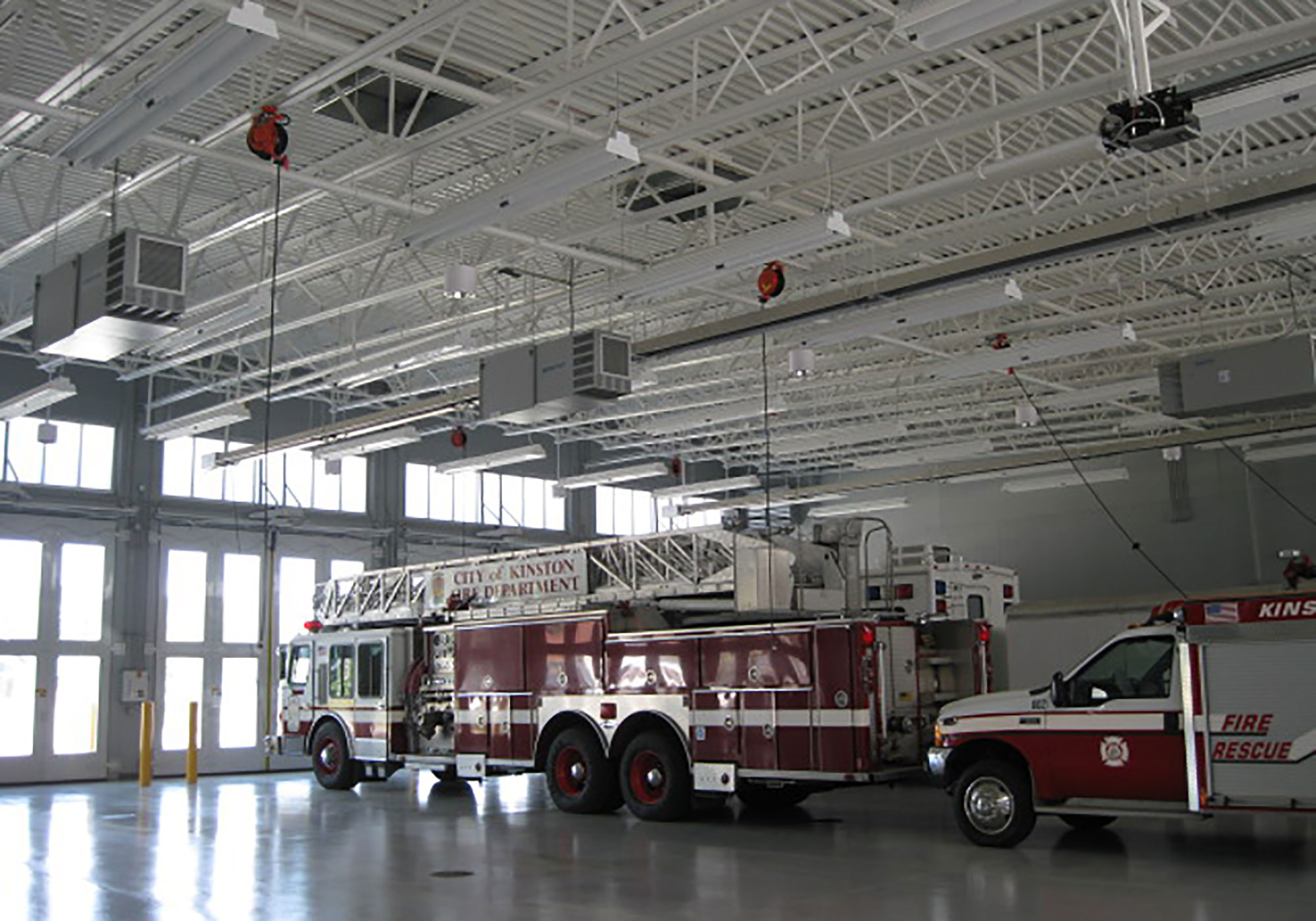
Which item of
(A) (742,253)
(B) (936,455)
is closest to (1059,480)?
(B) (936,455)

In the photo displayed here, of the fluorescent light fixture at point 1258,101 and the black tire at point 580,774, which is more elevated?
the fluorescent light fixture at point 1258,101

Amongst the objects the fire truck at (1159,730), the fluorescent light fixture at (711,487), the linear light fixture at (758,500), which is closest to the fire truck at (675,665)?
the fire truck at (1159,730)

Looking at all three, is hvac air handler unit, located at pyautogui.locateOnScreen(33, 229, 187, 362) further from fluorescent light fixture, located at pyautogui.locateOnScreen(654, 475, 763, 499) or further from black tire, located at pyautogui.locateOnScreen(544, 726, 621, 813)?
fluorescent light fixture, located at pyautogui.locateOnScreen(654, 475, 763, 499)

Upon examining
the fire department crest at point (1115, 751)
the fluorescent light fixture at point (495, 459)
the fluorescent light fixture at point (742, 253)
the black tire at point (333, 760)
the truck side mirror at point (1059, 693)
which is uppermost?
the fluorescent light fixture at point (742, 253)

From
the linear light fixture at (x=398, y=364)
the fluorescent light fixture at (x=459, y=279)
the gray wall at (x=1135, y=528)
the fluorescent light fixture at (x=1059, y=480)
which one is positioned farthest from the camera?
the gray wall at (x=1135, y=528)

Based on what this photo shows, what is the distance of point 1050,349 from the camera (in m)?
18.4

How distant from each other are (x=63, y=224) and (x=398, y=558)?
52.6 ft

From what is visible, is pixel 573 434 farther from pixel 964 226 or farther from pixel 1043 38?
pixel 1043 38

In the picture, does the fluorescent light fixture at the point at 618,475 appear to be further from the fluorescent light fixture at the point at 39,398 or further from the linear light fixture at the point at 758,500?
the fluorescent light fixture at the point at 39,398

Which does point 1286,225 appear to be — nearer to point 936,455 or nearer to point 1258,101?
point 1258,101

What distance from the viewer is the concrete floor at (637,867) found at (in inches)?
388

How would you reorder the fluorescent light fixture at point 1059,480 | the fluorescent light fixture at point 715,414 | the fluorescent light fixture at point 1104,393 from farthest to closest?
the fluorescent light fixture at point 1059,480, the fluorescent light fixture at point 715,414, the fluorescent light fixture at point 1104,393

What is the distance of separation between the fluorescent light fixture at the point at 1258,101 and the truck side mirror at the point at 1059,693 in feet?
17.2

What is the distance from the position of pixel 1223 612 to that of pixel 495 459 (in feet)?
53.9
